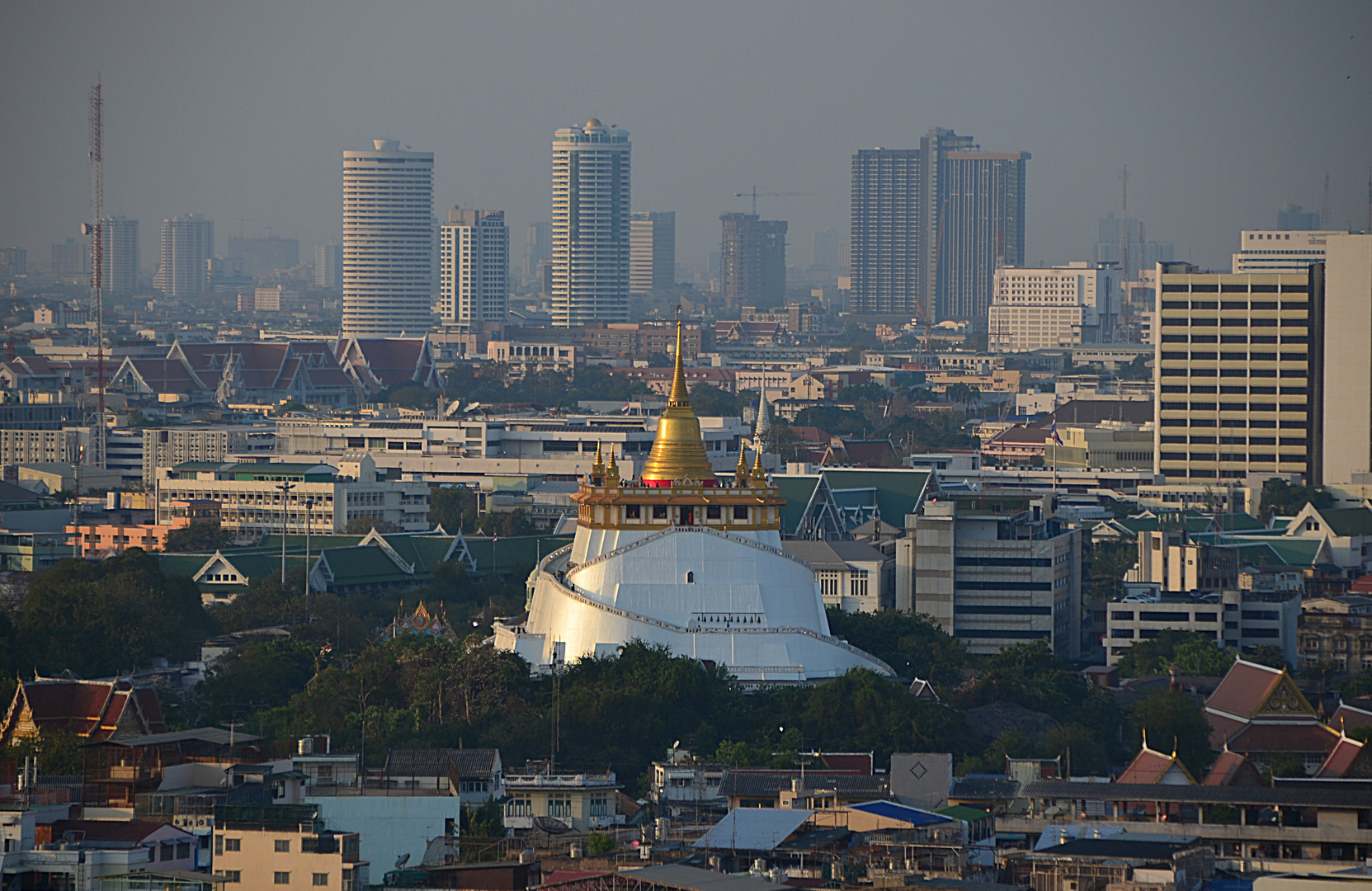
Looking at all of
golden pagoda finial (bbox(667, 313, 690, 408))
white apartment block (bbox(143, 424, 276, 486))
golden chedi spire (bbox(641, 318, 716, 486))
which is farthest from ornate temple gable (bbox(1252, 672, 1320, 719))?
white apartment block (bbox(143, 424, 276, 486))

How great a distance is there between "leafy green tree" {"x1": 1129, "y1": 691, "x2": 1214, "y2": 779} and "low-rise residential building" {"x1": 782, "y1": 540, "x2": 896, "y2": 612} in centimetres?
2133

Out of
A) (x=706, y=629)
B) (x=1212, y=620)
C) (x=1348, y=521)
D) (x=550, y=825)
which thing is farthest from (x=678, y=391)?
(x=1348, y=521)

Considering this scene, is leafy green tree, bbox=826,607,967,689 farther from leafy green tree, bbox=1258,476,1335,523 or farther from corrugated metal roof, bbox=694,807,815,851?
leafy green tree, bbox=1258,476,1335,523

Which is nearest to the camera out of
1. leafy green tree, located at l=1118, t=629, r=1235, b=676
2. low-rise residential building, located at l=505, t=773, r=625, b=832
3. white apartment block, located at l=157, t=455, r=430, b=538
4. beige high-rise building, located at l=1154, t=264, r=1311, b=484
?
low-rise residential building, located at l=505, t=773, r=625, b=832

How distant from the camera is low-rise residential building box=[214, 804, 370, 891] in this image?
5353 centimetres

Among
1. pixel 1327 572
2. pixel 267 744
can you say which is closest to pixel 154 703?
pixel 267 744

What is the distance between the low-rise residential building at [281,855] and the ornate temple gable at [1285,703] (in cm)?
2737

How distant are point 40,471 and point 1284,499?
58876 millimetres

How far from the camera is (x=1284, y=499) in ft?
471

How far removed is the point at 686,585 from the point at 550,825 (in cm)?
1780

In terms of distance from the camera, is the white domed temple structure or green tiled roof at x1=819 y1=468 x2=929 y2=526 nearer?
the white domed temple structure

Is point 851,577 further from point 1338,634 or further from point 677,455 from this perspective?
point 677,455

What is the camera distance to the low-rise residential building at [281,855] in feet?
176

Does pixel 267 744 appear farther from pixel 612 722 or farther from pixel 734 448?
pixel 734 448
